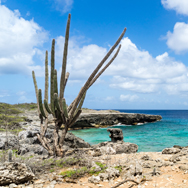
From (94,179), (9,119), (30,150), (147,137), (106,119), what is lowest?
(147,137)

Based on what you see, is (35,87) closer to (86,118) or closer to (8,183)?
(8,183)

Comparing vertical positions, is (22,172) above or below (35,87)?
below

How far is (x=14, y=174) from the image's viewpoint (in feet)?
16.0

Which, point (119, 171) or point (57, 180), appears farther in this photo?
point (119, 171)

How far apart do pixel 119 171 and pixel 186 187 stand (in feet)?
6.43

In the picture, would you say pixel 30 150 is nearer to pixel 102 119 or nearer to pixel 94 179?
pixel 94 179

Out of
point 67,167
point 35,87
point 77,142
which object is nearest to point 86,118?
point 77,142

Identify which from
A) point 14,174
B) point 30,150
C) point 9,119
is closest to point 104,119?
point 9,119

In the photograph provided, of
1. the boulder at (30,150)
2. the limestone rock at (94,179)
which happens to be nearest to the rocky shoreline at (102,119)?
the boulder at (30,150)

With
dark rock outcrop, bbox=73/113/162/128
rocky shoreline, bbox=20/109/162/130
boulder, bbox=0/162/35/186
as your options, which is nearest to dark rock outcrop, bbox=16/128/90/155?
boulder, bbox=0/162/35/186

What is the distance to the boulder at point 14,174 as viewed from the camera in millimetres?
4739

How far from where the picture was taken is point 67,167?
6328 mm

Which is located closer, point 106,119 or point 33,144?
point 33,144

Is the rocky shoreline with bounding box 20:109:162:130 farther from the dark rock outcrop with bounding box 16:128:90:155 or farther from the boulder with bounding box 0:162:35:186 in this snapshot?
the boulder with bounding box 0:162:35:186
